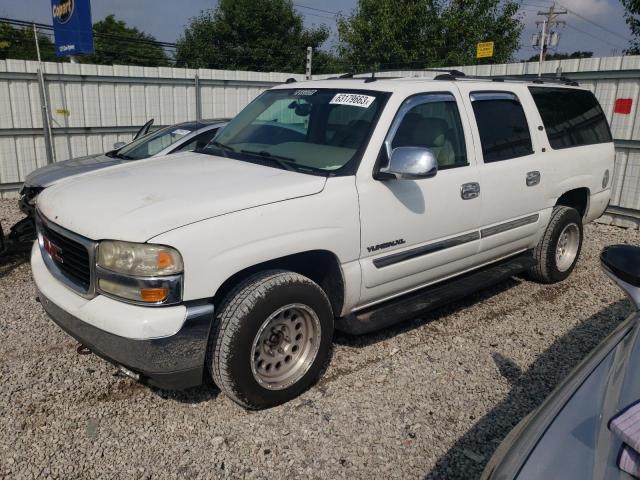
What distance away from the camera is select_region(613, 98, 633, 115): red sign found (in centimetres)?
796

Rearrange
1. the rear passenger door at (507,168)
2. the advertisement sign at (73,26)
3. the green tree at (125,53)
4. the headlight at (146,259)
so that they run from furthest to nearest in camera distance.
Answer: the green tree at (125,53)
the advertisement sign at (73,26)
the rear passenger door at (507,168)
the headlight at (146,259)

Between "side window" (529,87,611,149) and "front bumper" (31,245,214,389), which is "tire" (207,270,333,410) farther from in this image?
"side window" (529,87,611,149)

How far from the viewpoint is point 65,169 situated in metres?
7.02

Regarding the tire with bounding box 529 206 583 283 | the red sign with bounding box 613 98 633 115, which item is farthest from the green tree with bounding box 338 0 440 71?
the tire with bounding box 529 206 583 283

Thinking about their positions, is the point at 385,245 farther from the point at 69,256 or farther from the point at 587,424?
the point at 587,424

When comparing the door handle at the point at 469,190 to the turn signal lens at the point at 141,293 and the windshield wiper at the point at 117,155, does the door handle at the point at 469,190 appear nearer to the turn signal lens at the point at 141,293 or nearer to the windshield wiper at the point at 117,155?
the turn signal lens at the point at 141,293

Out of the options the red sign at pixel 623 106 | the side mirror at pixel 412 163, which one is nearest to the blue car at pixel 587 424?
the side mirror at pixel 412 163

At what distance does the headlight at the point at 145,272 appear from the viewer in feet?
8.81

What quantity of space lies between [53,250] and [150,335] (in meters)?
1.05

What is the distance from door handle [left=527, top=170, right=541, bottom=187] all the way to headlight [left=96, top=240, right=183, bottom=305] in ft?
10.7

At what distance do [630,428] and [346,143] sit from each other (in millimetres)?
2577

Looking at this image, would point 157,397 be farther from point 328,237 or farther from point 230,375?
point 328,237

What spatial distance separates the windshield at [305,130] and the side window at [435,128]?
0.73 feet

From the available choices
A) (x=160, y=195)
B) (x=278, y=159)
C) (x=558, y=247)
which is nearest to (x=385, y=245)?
(x=278, y=159)
